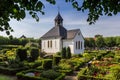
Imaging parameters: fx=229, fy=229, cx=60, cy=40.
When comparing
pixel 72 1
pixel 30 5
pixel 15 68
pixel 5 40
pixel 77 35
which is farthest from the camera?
pixel 5 40

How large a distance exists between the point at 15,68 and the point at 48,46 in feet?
70.1

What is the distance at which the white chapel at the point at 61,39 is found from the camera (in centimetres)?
3753

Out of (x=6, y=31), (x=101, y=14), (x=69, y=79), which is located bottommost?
(x=69, y=79)

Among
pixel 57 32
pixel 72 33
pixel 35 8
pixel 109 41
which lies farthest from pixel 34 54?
pixel 109 41

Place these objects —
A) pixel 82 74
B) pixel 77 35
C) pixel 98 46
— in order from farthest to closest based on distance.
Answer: pixel 98 46 < pixel 77 35 < pixel 82 74

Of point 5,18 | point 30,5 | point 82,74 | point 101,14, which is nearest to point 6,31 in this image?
point 5,18

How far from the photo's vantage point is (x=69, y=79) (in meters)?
17.0

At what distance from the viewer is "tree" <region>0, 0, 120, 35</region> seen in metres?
4.95

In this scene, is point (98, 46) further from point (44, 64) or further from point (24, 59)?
point (44, 64)

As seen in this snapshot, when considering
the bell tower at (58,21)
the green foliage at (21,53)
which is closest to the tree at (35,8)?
the green foliage at (21,53)

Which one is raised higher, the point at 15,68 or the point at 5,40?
the point at 5,40

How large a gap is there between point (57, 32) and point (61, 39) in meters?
1.73

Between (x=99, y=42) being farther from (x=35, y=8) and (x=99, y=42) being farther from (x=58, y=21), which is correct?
(x=35, y=8)

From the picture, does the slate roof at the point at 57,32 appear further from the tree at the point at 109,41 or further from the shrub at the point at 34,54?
the tree at the point at 109,41
